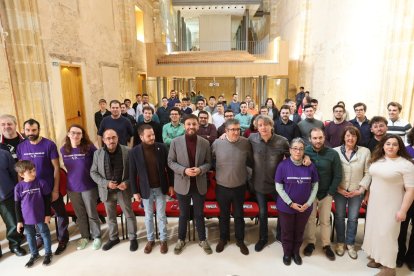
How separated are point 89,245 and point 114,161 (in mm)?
1340

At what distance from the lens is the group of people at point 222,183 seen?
319cm

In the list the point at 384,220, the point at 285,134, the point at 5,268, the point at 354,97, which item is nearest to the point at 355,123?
the point at 285,134

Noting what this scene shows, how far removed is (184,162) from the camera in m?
3.48

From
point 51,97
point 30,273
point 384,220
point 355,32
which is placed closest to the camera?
point 384,220

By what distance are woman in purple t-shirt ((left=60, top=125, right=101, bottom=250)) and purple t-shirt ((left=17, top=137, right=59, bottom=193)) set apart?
0.74ft

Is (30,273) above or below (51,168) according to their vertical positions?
below

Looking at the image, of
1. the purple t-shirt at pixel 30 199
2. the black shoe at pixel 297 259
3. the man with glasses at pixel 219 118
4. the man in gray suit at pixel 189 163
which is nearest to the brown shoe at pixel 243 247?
the black shoe at pixel 297 259

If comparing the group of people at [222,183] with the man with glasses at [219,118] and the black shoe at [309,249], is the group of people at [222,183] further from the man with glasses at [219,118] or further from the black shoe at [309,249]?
the man with glasses at [219,118]

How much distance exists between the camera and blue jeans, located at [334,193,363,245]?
11.3 ft

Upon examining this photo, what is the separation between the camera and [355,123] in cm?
472

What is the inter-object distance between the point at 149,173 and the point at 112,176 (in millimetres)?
492

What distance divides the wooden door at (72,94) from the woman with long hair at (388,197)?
6938 mm

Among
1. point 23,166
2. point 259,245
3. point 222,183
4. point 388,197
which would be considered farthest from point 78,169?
point 388,197

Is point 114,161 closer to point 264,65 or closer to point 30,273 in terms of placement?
point 30,273
